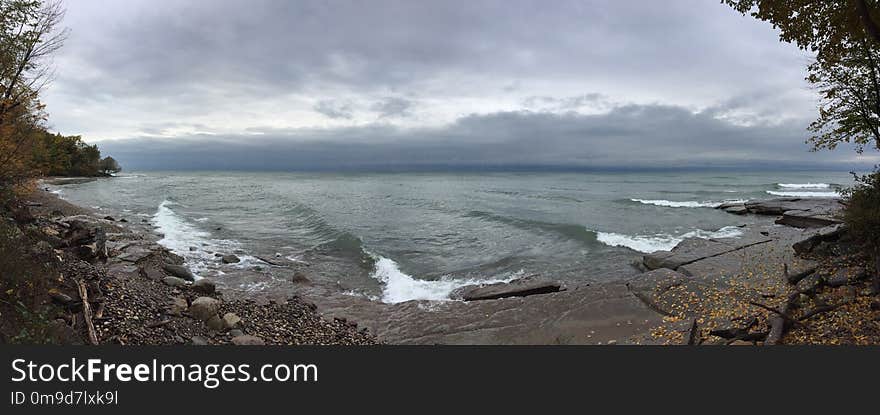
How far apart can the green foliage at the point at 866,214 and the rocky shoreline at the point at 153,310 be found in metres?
14.2

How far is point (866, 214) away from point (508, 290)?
10.7m

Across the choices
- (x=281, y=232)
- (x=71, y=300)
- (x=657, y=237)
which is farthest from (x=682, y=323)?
(x=281, y=232)

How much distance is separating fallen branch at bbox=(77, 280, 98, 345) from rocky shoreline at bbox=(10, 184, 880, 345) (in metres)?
0.08

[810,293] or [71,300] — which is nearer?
[71,300]

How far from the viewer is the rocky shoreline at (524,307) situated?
27.2 ft

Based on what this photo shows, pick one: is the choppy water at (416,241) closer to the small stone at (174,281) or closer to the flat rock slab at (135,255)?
the flat rock slab at (135,255)

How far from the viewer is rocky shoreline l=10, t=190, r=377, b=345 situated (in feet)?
26.0

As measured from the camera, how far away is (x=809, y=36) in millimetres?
10844

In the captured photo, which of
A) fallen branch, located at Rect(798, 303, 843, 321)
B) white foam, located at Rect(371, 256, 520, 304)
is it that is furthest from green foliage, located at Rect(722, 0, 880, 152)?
white foam, located at Rect(371, 256, 520, 304)

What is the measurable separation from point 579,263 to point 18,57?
2608cm

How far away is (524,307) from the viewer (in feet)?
42.7

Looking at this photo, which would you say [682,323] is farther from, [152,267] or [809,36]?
[152,267]

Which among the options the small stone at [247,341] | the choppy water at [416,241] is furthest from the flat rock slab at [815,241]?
the small stone at [247,341]

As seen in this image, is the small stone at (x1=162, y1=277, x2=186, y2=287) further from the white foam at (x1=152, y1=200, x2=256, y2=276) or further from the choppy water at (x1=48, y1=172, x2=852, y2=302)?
the white foam at (x1=152, y1=200, x2=256, y2=276)
